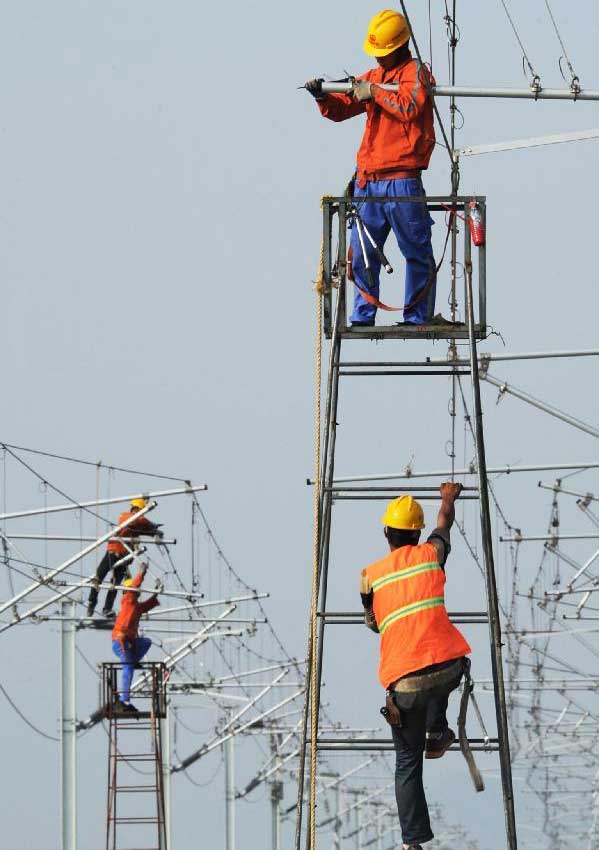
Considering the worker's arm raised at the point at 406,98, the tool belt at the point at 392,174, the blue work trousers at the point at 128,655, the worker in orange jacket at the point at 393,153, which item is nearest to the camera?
the worker's arm raised at the point at 406,98

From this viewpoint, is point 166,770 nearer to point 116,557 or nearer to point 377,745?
point 116,557

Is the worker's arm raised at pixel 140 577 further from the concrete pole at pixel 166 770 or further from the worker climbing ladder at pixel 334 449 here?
the worker climbing ladder at pixel 334 449

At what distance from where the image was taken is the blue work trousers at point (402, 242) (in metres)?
14.2

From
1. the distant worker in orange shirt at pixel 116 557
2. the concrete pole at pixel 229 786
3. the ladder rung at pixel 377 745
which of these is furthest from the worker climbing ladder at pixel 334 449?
the concrete pole at pixel 229 786

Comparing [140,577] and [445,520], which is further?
[140,577]

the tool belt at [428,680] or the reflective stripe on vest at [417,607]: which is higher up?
the reflective stripe on vest at [417,607]

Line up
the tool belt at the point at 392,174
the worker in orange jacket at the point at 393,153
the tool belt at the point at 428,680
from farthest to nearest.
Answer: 1. the tool belt at the point at 392,174
2. the worker in orange jacket at the point at 393,153
3. the tool belt at the point at 428,680

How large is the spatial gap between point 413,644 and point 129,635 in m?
21.0

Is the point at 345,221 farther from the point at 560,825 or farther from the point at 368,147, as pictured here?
the point at 560,825

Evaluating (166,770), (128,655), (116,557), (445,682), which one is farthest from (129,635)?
(445,682)

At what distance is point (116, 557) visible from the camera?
3366cm

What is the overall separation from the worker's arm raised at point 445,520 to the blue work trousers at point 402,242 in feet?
4.69

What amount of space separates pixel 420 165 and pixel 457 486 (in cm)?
220

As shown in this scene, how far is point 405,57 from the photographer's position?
46.6 ft
